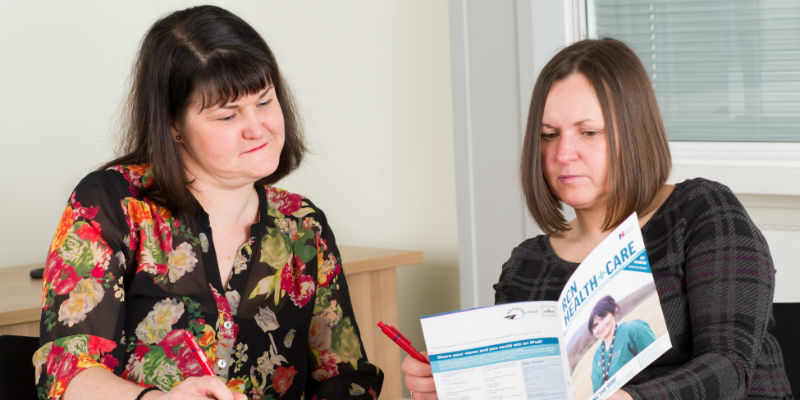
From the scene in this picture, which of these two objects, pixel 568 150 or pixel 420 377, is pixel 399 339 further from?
pixel 568 150

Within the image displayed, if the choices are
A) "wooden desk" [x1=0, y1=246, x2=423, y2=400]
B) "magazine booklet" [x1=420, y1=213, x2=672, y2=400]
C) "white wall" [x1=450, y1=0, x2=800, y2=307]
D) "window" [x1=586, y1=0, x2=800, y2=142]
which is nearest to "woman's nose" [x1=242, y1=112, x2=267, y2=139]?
"magazine booklet" [x1=420, y1=213, x2=672, y2=400]

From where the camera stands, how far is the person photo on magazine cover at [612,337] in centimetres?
106

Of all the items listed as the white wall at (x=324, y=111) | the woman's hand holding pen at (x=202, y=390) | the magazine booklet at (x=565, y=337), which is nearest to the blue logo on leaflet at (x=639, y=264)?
the magazine booklet at (x=565, y=337)

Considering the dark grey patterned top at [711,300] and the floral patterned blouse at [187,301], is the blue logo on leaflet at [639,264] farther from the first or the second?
the floral patterned blouse at [187,301]

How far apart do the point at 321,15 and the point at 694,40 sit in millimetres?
1347

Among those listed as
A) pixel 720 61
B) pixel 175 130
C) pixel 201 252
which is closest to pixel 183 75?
pixel 175 130

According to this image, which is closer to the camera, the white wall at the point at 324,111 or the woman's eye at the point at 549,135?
the woman's eye at the point at 549,135

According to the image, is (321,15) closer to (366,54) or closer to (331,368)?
(366,54)

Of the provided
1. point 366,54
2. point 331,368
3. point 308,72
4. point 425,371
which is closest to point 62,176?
point 308,72

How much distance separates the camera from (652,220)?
138 centimetres

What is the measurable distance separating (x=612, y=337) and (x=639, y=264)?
98 mm

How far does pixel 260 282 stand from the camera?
1561mm

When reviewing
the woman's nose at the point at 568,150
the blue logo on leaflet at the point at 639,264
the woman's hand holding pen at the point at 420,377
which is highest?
the woman's nose at the point at 568,150

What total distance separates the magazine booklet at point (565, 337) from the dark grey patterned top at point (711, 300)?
0.28ft
